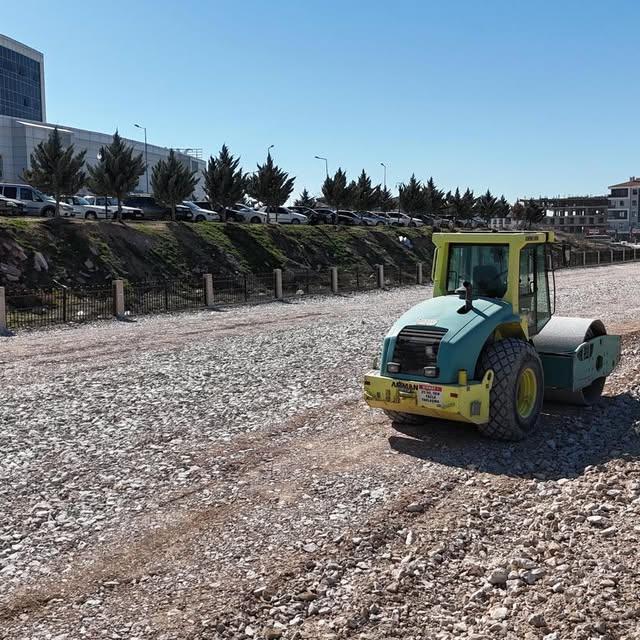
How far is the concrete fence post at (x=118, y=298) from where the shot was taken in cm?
2403

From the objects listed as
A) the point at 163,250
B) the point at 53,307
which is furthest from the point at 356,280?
the point at 53,307

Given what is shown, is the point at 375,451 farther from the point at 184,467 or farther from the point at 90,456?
the point at 90,456

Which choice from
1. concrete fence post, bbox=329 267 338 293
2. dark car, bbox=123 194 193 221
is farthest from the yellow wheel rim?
dark car, bbox=123 194 193 221

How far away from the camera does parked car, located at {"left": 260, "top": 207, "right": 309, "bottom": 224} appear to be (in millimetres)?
50281

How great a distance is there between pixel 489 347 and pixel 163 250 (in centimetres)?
2667

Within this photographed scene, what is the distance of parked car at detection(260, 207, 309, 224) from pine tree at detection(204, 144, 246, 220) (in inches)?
254

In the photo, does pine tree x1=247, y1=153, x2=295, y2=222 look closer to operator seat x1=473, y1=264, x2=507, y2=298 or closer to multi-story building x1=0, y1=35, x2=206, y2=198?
multi-story building x1=0, y1=35, x2=206, y2=198

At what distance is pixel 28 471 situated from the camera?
812cm

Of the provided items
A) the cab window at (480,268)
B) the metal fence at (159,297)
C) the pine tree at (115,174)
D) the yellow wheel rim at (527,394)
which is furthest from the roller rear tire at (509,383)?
the pine tree at (115,174)

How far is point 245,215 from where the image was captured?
153ft

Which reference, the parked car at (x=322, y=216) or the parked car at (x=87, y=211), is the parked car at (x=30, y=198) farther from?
the parked car at (x=322, y=216)

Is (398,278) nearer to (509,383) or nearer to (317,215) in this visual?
(317,215)

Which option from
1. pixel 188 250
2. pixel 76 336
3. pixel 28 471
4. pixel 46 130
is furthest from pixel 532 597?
pixel 46 130

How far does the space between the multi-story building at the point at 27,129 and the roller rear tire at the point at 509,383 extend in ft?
226
